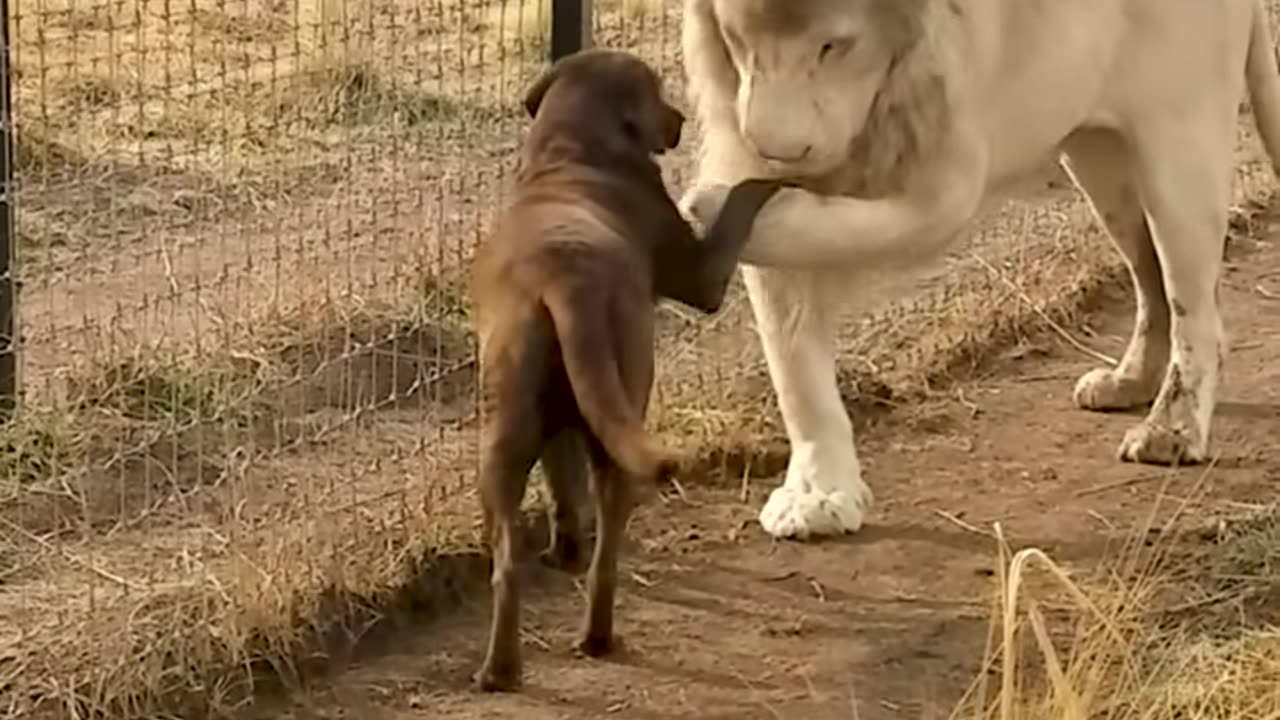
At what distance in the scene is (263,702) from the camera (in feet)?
13.4

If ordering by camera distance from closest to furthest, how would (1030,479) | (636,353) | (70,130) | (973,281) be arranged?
(636,353)
(1030,479)
(973,281)
(70,130)

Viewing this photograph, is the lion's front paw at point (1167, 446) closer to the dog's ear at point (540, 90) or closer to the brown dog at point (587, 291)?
the brown dog at point (587, 291)

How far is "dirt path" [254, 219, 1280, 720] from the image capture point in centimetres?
412

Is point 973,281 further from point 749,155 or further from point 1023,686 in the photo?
point 1023,686

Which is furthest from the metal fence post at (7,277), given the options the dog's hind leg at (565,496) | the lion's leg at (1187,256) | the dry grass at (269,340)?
the lion's leg at (1187,256)

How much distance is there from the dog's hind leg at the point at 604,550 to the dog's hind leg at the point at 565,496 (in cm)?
18

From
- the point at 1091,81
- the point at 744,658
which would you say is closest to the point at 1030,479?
the point at 1091,81

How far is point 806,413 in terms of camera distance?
487cm

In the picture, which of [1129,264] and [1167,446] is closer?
[1167,446]

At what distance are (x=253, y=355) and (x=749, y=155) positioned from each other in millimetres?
1669

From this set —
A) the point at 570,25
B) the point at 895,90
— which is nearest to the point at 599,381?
the point at 895,90

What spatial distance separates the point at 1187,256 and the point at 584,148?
1.80m

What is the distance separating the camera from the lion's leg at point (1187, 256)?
204 inches

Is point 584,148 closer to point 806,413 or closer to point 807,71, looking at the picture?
point 807,71
